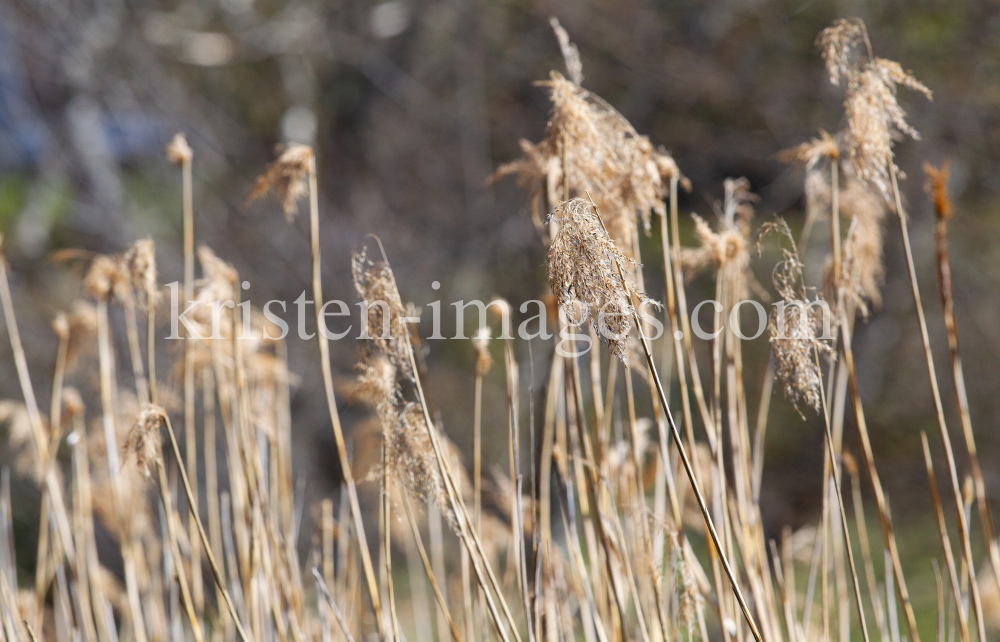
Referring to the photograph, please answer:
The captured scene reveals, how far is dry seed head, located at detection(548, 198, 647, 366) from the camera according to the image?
54cm

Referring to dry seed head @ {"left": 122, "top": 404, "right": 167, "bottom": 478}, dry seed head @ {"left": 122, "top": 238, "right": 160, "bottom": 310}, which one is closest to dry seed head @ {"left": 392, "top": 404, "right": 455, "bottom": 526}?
dry seed head @ {"left": 122, "top": 404, "right": 167, "bottom": 478}

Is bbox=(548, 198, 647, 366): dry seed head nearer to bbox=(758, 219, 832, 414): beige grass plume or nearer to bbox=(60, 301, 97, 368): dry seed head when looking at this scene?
bbox=(758, 219, 832, 414): beige grass plume

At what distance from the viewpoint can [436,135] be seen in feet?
11.4

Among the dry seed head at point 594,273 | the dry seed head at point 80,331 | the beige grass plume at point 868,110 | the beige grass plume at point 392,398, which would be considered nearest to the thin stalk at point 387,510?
the beige grass plume at point 392,398

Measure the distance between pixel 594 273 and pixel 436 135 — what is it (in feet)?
10.2

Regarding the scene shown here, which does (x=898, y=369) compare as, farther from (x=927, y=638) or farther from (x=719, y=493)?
(x=719, y=493)

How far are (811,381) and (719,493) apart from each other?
0.27 m

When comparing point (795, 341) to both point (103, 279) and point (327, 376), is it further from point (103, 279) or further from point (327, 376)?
point (103, 279)

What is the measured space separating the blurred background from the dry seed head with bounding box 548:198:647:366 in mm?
2568

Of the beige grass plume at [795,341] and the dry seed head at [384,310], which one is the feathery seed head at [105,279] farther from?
the beige grass plume at [795,341]

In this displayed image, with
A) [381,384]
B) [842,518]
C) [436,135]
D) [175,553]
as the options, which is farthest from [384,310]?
[436,135]

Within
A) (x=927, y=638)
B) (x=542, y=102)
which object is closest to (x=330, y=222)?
(x=542, y=102)

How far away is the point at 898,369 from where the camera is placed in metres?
3.61

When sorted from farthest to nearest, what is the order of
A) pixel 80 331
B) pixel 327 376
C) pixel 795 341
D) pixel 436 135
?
1. pixel 436 135
2. pixel 80 331
3. pixel 327 376
4. pixel 795 341
